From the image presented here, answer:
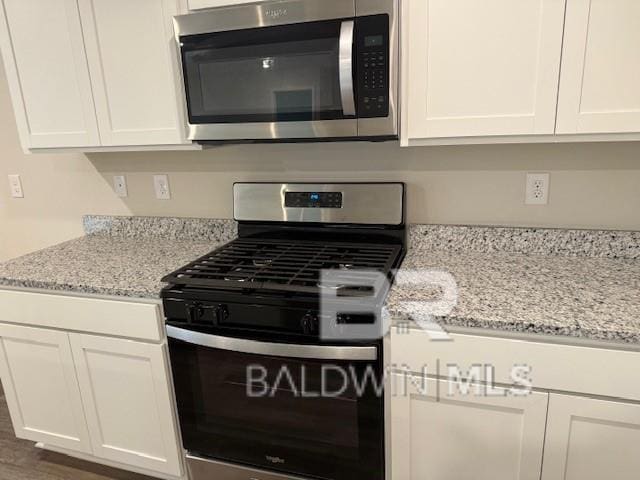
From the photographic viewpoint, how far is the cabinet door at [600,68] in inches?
48.4

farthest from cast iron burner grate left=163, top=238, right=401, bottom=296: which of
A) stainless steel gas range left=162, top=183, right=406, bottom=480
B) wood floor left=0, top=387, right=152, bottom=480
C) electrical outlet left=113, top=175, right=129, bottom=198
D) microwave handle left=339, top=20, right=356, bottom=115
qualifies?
wood floor left=0, top=387, right=152, bottom=480

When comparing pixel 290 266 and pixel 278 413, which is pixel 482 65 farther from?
pixel 278 413

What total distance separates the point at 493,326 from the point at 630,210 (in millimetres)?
801

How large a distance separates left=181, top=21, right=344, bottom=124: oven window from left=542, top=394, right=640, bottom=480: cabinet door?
Result: 3.51 feet

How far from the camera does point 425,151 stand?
1.76 m

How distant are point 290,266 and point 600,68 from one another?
3.58ft

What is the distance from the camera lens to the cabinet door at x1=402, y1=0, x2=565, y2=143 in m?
1.29

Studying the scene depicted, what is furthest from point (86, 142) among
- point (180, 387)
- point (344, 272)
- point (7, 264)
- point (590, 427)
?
point (590, 427)

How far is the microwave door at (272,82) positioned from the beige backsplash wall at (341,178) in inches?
14.7

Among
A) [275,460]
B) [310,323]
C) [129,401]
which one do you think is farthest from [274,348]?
[129,401]

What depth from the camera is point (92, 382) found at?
5.77 ft

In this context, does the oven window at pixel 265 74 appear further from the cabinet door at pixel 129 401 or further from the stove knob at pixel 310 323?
the cabinet door at pixel 129 401

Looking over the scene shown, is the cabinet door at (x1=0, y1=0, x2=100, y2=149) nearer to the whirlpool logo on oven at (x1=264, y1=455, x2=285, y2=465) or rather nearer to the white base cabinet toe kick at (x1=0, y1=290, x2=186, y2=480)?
the white base cabinet toe kick at (x1=0, y1=290, x2=186, y2=480)

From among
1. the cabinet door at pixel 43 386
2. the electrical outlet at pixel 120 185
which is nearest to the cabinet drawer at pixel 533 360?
the cabinet door at pixel 43 386
